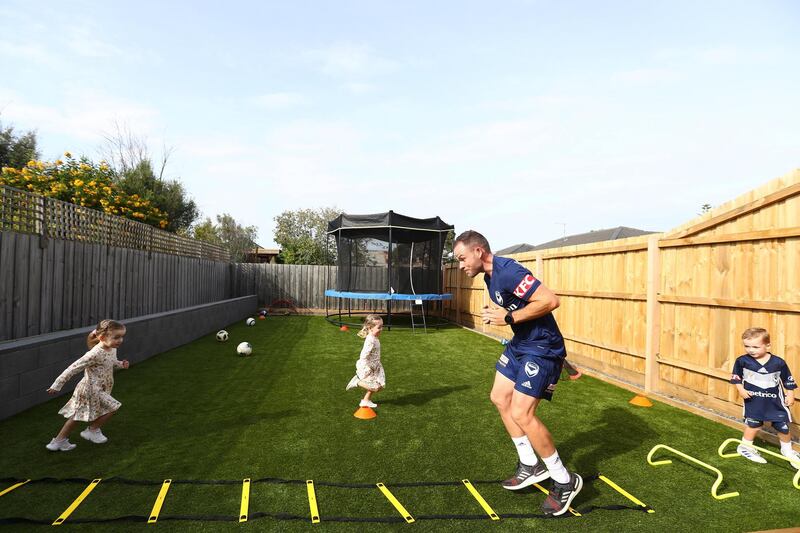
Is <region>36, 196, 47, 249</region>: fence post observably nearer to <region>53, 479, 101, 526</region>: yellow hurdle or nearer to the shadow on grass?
<region>53, 479, 101, 526</region>: yellow hurdle

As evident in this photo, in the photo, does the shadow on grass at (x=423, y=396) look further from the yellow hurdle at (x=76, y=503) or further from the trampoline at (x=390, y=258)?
the trampoline at (x=390, y=258)

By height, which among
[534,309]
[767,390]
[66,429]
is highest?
[534,309]

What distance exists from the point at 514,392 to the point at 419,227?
10.9 m

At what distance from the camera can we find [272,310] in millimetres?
18906

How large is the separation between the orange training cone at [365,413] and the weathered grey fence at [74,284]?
3973mm

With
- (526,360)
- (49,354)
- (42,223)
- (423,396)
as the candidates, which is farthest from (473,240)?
(42,223)

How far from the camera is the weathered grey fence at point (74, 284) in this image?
522cm

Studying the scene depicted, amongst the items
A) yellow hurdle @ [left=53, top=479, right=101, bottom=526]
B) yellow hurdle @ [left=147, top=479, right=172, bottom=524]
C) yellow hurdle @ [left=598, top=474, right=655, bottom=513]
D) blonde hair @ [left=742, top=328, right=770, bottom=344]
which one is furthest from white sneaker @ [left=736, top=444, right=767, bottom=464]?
yellow hurdle @ [left=53, top=479, right=101, bottom=526]

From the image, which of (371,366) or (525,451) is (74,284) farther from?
(525,451)

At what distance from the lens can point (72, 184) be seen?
14719mm

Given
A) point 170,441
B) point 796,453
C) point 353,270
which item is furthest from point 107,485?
point 353,270

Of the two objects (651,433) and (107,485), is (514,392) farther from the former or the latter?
(107,485)

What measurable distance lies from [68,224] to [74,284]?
860 mm

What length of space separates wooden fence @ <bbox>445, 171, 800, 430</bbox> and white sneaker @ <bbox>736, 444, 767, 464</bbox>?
0.78 metres
